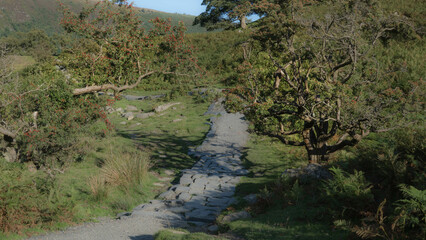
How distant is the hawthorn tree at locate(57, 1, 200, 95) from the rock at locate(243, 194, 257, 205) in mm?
5322

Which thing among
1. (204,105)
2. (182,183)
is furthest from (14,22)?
(182,183)

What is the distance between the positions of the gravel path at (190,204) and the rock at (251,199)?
1.29 feet

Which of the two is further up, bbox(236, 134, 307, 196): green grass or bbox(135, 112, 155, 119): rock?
bbox(135, 112, 155, 119): rock

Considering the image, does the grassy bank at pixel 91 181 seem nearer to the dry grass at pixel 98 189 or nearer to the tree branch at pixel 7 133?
the dry grass at pixel 98 189

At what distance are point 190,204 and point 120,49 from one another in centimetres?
555

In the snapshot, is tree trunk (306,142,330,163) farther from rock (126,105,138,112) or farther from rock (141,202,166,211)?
rock (126,105,138,112)

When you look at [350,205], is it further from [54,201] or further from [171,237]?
[54,201]

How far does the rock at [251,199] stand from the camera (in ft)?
25.5

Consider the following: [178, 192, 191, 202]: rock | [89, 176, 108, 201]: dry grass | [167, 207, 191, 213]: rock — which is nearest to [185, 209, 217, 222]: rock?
[167, 207, 191, 213]: rock

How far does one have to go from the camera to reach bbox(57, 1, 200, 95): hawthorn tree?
1068cm

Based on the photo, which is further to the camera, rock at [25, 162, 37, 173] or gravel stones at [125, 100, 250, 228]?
rock at [25, 162, 37, 173]

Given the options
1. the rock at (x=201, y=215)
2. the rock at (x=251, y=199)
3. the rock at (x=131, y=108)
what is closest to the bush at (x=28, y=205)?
the rock at (x=201, y=215)

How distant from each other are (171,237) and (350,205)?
9.81ft

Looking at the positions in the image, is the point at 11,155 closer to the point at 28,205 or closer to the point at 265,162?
the point at 28,205
